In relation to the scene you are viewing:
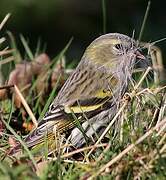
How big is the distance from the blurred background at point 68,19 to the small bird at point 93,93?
3.60m

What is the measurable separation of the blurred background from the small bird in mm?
3605

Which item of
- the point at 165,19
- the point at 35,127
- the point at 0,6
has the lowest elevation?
the point at 165,19

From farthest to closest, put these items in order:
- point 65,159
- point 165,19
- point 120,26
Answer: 1. point 165,19
2. point 120,26
3. point 65,159

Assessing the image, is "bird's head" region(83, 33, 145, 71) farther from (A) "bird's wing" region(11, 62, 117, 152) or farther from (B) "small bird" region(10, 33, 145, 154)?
(A) "bird's wing" region(11, 62, 117, 152)

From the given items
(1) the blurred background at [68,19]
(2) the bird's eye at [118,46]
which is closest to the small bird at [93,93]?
(2) the bird's eye at [118,46]

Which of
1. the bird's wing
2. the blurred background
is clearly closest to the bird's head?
the bird's wing

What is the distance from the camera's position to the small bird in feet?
15.2

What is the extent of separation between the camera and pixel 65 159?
13.7 feet

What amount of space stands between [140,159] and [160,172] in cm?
11

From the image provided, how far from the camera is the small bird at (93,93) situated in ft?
15.2

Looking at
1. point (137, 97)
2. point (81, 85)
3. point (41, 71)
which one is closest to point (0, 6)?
point (41, 71)

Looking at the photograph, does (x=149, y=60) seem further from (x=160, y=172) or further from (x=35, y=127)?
(x=160, y=172)

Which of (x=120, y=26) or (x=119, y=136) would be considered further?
(x=120, y=26)

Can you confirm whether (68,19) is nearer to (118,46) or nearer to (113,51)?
(113,51)
